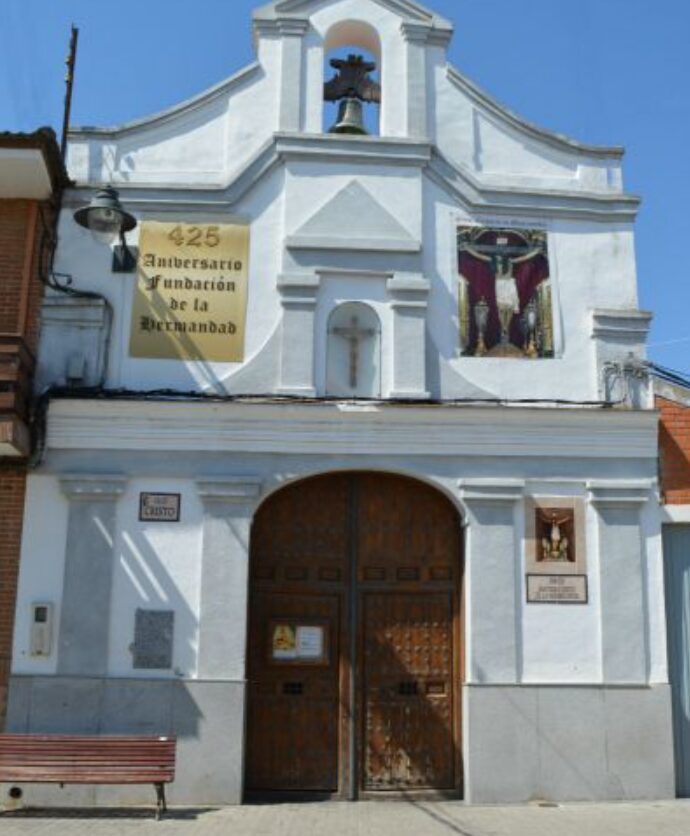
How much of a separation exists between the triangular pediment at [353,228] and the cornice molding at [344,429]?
194 cm

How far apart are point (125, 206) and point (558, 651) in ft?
23.2

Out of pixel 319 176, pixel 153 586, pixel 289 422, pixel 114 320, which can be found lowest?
pixel 153 586

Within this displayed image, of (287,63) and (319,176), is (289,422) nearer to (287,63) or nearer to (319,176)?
(319,176)

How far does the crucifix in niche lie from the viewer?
480 inches

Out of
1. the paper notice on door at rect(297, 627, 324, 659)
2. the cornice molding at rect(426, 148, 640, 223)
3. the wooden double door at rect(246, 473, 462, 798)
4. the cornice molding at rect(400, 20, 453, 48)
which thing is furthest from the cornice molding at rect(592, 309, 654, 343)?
the paper notice on door at rect(297, 627, 324, 659)

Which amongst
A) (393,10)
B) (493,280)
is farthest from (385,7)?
Answer: (493,280)

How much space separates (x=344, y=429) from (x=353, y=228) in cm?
244

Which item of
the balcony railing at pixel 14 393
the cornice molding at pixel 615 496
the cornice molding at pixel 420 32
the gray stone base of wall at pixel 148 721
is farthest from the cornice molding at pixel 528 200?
the gray stone base of wall at pixel 148 721

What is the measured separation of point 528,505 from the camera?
39.1 feet

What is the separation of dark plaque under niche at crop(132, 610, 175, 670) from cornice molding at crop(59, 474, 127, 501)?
1298 mm

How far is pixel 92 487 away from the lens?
11.6 metres

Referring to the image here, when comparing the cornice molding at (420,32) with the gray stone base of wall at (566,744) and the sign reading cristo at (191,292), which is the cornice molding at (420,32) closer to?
the sign reading cristo at (191,292)

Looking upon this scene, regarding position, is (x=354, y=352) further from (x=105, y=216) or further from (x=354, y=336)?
(x=105, y=216)

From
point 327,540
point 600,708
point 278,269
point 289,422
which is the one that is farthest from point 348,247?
point 600,708
